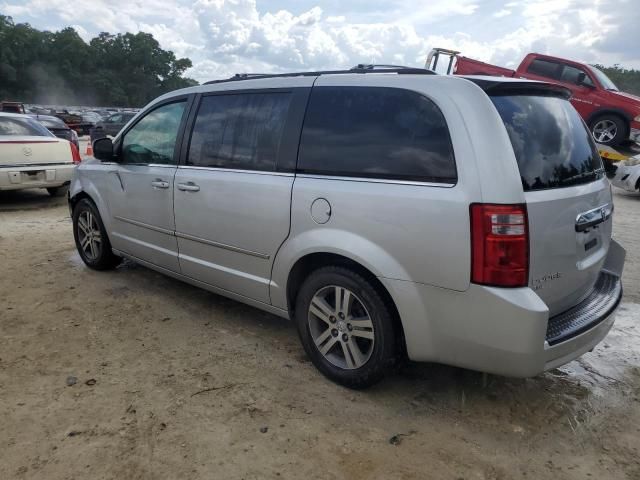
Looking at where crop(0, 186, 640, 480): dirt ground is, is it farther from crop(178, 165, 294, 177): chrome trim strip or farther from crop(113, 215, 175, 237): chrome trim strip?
crop(178, 165, 294, 177): chrome trim strip

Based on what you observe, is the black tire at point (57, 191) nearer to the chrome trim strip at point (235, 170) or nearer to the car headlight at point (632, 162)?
the chrome trim strip at point (235, 170)

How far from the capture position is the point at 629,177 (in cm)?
959

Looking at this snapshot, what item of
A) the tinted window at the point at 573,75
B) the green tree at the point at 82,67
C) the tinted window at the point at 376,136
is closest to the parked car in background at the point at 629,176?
the tinted window at the point at 573,75

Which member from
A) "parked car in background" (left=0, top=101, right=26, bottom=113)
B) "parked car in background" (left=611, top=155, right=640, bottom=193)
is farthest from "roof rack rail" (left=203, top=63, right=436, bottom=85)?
"parked car in background" (left=0, top=101, right=26, bottom=113)

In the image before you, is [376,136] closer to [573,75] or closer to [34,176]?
[34,176]

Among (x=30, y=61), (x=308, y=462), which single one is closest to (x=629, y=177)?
(x=308, y=462)

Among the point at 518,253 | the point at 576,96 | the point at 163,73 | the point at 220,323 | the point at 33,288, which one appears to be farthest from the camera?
the point at 163,73

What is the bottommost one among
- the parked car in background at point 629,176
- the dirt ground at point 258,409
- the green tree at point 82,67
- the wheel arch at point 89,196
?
the dirt ground at point 258,409

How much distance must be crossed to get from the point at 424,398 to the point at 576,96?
10805 millimetres

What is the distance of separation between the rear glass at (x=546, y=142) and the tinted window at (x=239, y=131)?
1.37 metres

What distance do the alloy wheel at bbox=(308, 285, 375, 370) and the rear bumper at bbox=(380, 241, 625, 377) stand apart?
0.29 meters

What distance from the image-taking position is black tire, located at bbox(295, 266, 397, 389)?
8.79 ft

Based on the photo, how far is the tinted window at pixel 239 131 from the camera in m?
3.21

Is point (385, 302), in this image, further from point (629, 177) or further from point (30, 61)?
point (30, 61)
